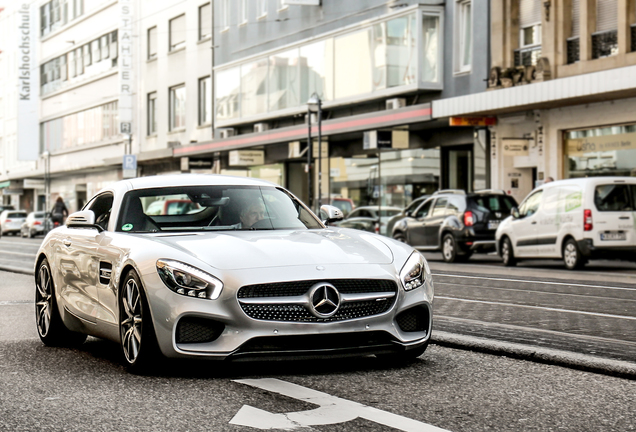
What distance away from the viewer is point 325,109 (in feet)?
115

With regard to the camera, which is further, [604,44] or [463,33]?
[463,33]

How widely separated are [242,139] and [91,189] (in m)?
21.8

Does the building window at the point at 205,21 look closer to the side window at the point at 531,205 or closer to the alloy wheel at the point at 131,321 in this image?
the side window at the point at 531,205

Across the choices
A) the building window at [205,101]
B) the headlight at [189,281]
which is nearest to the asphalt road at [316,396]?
the headlight at [189,281]

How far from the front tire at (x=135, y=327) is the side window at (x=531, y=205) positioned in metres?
14.5

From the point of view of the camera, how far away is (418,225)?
24.3 m

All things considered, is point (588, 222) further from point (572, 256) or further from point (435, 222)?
point (435, 222)

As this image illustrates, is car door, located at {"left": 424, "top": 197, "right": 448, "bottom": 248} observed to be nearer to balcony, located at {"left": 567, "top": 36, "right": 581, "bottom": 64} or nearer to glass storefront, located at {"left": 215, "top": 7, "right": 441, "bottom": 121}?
balcony, located at {"left": 567, "top": 36, "right": 581, "bottom": 64}

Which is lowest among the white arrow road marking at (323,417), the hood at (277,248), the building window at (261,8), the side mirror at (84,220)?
the white arrow road marking at (323,417)

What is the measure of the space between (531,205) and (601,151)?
5.06 metres

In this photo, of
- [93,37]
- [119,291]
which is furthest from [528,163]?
[93,37]

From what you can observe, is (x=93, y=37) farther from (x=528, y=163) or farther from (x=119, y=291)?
(x=119, y=291)

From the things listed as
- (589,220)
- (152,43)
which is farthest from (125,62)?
(589,220)

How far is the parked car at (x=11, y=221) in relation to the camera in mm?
59031
